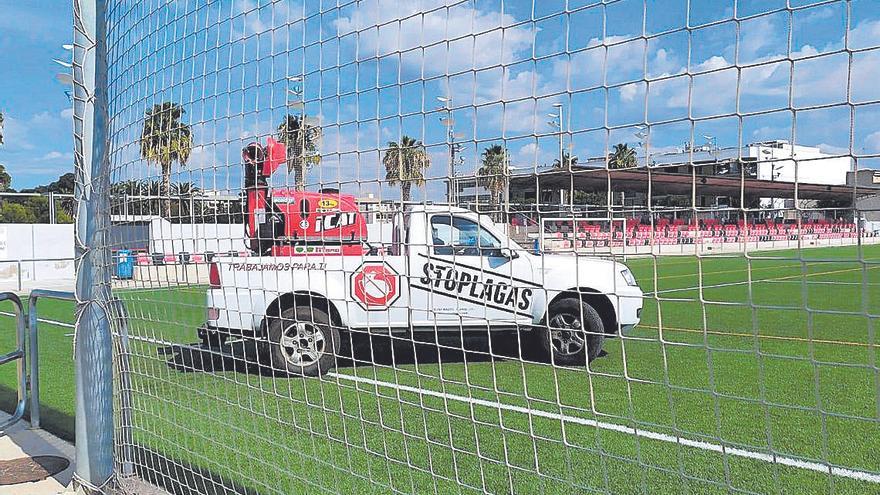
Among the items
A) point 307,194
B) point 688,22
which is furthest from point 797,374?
point 688,22

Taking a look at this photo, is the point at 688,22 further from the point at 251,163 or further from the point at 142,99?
the point at 142,99

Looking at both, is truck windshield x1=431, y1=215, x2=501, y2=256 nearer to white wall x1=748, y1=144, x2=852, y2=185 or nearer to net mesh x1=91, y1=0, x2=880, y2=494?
net mesh x1=91, y1=0, x2=880, y2=494

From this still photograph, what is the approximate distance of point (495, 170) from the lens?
266 centimetres

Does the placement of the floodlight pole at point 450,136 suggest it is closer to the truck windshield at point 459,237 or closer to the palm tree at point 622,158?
the truck windshield at point 459,237

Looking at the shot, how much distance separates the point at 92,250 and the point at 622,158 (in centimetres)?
300

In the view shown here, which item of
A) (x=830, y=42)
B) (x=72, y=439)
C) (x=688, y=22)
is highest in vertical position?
(x=688, y=22)

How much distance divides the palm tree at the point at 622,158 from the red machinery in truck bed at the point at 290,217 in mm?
1389

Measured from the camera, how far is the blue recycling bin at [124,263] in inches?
170

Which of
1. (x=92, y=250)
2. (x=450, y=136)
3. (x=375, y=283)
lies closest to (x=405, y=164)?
(x=450, y=136)

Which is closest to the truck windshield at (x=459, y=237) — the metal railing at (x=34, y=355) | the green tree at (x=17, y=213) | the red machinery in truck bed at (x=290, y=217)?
the red machinery in truck bed at (x=290, y=217)

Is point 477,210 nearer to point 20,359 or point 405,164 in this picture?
point 405,164

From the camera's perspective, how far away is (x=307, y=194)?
11.9ft

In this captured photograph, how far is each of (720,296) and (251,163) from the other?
1323 centimetres

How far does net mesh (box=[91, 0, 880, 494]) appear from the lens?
199 cm
